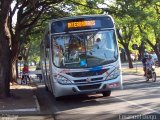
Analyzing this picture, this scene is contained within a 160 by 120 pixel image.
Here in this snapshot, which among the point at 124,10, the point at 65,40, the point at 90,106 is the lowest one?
the point at 90,106

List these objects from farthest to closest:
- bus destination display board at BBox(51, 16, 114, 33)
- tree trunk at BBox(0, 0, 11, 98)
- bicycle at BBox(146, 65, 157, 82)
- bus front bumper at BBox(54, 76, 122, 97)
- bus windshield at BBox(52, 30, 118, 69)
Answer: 1. bicycle at BBox(146, 65, 157, 82)
2. tree trunk at BBox(0, 0, 11, 98)
3. bus destination display board at BBox(51, 16, 114, 33)
4. bus windshield at BBox(52, 30, 118, 69)
5. bus front bumper at BBox(54, 76, 122, 97)

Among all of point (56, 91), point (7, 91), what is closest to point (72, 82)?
point (56, 91)

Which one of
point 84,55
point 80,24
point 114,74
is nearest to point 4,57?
point 80,24

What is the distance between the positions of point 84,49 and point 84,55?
257mm

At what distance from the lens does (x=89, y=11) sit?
3522 centimetres

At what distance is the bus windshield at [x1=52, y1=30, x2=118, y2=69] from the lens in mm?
17172

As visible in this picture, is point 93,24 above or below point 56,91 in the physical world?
above

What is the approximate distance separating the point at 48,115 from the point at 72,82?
9.12ft

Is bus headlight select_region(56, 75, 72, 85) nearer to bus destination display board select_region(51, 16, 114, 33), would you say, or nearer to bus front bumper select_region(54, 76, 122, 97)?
bus front bumper select_region(54, 76, 122, 97)

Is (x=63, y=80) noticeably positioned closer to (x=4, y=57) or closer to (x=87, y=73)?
(x=87, y=73)

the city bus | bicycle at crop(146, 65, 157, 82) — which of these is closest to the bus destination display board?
the city bus

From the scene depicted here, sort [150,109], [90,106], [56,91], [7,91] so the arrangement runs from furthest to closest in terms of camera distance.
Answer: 1. [7,91]
2. [56,91]
3. [90,106]
4. [150,109]

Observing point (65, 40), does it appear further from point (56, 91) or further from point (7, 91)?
point (7, 91)

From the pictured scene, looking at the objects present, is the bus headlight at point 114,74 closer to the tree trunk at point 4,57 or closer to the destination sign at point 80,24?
the destination sign at point 80,24
